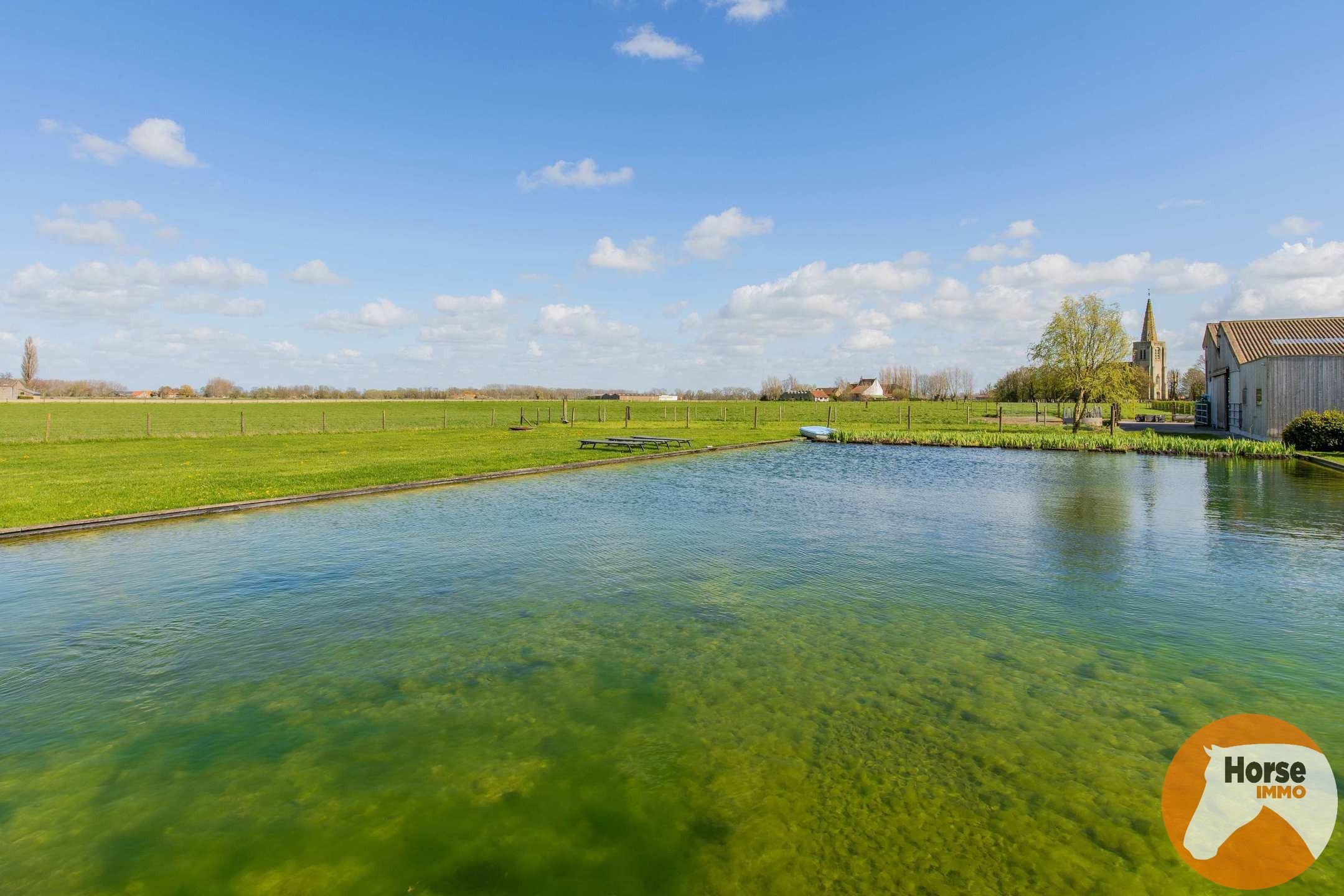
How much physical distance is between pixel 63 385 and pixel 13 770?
619 feet

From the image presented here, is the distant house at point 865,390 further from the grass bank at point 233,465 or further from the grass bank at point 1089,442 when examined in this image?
the grass bank at point 233,465

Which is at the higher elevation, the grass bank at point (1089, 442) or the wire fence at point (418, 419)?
the wire fence at point (418, 419)

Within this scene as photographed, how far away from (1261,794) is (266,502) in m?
14.9

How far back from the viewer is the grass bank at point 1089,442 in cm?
2370

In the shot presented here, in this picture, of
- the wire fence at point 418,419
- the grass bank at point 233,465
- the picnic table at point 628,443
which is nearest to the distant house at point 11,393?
the wire fence at point 418,419

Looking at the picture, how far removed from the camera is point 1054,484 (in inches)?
680

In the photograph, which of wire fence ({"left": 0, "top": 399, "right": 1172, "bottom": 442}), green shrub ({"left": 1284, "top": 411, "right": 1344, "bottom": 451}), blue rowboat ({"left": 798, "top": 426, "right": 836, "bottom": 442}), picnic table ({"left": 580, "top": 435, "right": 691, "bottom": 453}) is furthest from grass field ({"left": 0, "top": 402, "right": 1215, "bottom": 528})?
green shrub ({"left": 1284, "top": 411, "right": 1344, "bottom": 451})

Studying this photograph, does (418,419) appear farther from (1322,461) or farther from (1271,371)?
(1322,461)

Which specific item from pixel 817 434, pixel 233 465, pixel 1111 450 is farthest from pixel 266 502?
pixel 1111 450

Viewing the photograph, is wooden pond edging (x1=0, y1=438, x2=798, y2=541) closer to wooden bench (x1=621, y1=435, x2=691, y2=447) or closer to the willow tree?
wooden bench (x1=621, y1=435, x2=691, y2=447)

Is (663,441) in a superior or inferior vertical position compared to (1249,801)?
superior

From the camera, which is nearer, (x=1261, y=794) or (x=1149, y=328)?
(x=1261, y=794)

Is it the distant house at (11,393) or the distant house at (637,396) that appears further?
the distant house at (637,396)

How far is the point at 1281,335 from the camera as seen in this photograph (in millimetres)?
33500
